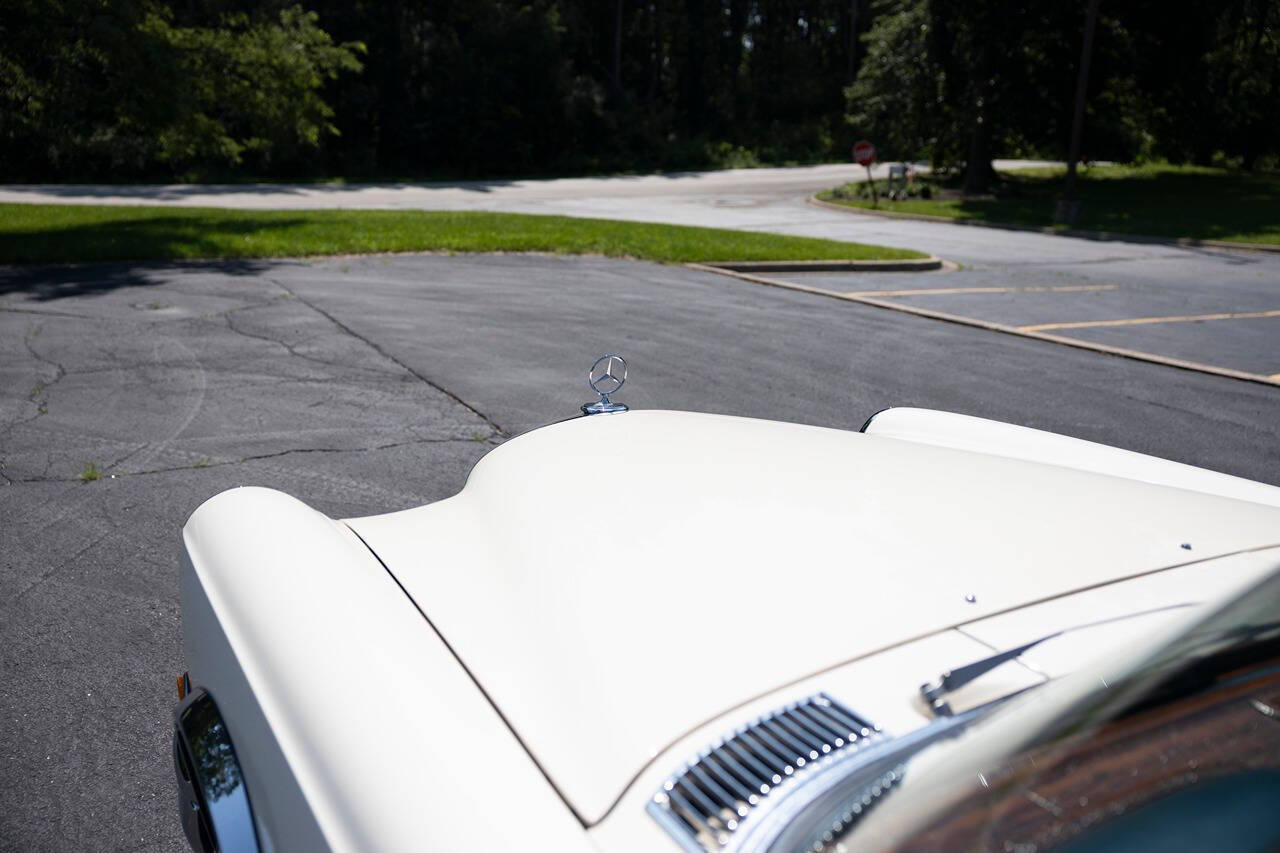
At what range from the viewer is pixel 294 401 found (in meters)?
6.56

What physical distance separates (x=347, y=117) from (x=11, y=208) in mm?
20826

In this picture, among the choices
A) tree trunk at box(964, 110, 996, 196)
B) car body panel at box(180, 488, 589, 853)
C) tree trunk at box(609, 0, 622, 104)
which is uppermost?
tree trunk at box(609, 0, 622, 104)

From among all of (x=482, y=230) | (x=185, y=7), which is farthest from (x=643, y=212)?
(x=185, y=7)

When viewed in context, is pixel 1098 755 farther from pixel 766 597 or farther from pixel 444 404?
pixel 444 404

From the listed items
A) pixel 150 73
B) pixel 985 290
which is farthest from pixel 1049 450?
pixel 150 73

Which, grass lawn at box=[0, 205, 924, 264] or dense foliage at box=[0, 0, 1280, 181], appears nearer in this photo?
grass lawn at box=[0, 205, 924, 264]

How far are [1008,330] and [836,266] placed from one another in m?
4.49

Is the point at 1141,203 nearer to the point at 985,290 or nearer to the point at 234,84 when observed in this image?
the point at 985,290

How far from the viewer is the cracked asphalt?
3.29m

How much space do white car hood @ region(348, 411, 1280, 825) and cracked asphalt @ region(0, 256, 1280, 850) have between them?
1409 mm

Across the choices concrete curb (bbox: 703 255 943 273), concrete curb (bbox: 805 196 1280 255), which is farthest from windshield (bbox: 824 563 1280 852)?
concrete curb (bbox: 805 196 1280 255)

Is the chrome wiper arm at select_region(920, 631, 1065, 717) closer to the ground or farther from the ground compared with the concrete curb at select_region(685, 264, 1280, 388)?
farther from the ground

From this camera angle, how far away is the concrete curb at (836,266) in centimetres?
1343

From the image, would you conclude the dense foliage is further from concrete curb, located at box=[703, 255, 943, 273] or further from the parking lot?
the parking lot
